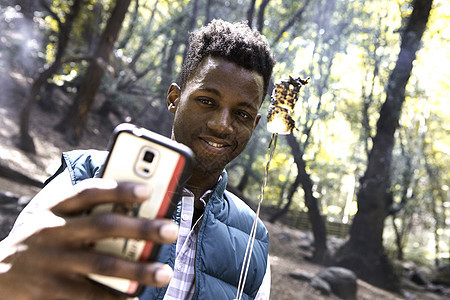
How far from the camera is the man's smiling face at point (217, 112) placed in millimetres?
1348

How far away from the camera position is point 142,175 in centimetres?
67

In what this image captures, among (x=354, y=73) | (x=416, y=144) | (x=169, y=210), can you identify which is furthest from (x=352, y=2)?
(x=169, y=210)

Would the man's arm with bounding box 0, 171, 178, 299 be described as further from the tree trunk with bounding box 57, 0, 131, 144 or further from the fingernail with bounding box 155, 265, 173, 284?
the tree trunk with bounding box 57, 0, 131, 144

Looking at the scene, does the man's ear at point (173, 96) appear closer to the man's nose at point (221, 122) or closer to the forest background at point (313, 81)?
the man's nose at point (221, 122)

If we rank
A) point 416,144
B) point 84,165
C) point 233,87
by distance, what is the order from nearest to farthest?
point 84,165
point 233,87
point 416,144

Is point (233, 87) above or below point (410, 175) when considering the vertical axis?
below

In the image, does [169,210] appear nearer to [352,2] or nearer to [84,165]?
[84,165]

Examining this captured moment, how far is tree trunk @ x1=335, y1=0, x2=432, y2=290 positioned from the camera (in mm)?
9969

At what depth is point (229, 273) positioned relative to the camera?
1435 millimetres

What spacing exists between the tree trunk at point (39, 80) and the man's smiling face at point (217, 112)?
9623 mm

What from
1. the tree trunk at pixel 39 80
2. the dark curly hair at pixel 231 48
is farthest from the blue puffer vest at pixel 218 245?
the tree trunk at pixel 39 80

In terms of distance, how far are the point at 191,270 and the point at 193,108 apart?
1.92ft

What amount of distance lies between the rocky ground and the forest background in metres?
0.35

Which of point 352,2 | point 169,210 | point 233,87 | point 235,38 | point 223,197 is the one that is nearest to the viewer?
point 169,210
